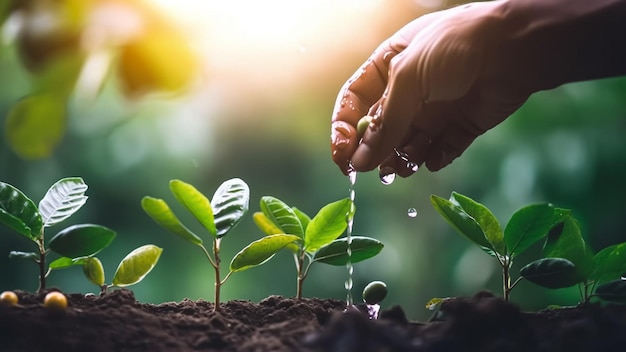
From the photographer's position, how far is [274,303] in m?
0.77

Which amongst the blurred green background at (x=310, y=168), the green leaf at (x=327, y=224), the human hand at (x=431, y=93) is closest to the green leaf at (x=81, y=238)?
the green leaf at (x=327, y=224)

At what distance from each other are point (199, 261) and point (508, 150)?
1139mm

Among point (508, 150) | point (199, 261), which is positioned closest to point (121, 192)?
point (199, 261)

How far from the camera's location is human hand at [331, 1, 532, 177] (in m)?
0.78

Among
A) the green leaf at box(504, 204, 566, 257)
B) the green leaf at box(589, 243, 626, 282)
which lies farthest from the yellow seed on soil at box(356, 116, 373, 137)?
the green leaf at box(589, 243, 626, 282)

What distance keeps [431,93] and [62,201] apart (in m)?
0.48

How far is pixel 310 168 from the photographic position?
205cm

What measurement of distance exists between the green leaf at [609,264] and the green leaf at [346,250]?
Answer: 279 mm

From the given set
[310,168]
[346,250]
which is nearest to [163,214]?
[346,250]

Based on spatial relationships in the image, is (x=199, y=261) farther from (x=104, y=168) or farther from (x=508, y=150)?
(x=508, y=150)

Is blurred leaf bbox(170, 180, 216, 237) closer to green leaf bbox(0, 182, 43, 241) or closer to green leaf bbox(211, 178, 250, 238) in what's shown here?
green leaf bbox(211, 178, 250, 238)

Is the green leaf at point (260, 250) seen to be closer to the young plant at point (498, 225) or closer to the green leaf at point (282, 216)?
the green leaf at point (282, 216)

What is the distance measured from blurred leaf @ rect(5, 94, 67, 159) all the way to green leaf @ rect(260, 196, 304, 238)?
20.3 inches

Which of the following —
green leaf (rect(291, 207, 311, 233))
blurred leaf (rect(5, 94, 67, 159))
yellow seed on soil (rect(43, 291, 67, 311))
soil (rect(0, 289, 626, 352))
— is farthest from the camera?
green leaf (rect(291, 207, 311, 233))
